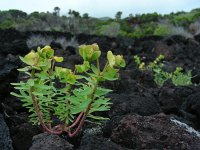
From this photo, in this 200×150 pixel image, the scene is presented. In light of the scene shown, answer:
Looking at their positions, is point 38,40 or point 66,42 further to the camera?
point 66,42

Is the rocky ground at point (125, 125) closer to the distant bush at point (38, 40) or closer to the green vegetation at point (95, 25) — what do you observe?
the distant bush at point (38, 40)

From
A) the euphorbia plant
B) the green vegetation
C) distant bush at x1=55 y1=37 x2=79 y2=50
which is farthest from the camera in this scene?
the green vegetation

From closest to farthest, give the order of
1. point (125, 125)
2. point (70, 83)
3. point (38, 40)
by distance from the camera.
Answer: point (70, 83)
point (125, 125)
point (38, 40)

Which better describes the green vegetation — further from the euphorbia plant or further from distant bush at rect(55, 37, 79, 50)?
the euphorbia plant

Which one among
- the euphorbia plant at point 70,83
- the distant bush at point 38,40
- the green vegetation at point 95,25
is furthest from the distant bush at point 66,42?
the euphorbia plant at point 70,83

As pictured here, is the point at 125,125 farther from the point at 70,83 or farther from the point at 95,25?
the point at 95,25

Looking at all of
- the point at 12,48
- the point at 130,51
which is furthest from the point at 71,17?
the point at 12,48

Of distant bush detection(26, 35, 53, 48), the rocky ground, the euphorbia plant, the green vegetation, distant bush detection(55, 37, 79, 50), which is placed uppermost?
the euphorbia plant

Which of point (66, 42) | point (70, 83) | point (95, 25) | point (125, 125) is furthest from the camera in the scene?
point (95, 25)

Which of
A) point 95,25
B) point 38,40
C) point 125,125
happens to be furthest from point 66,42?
point 95,25

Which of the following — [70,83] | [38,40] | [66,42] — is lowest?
[66,42]

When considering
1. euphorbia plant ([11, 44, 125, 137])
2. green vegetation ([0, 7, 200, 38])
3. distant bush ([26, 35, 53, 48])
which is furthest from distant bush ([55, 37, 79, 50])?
euphorbia plant ([11, 44, 125, 137])

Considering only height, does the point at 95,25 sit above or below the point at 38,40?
below

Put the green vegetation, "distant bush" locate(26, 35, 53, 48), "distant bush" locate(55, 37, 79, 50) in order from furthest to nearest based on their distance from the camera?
the green vegetation < "distant bush" locate(55, 37, 79, 50) < "distant bush" locate(26, 35, 53, 48)
